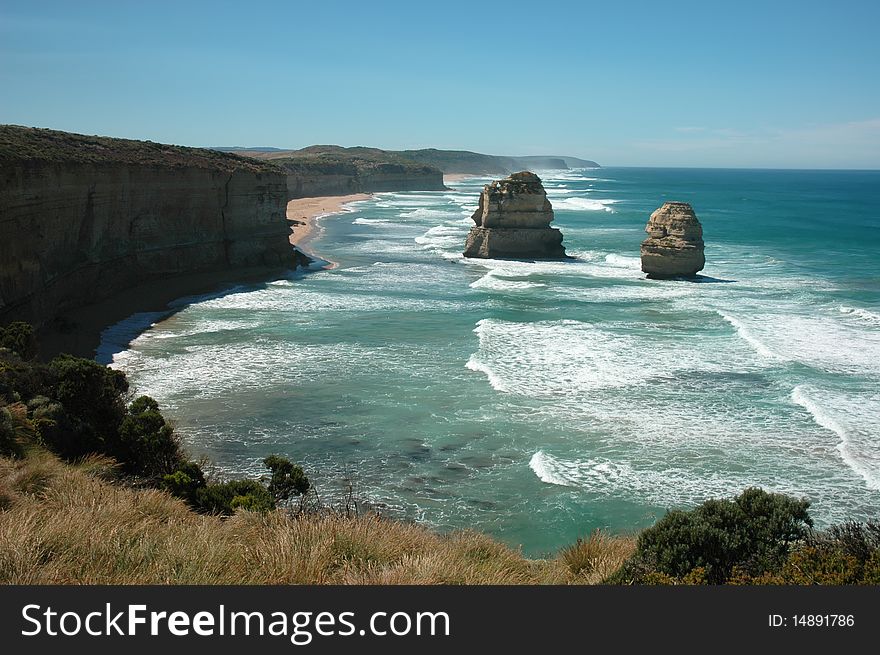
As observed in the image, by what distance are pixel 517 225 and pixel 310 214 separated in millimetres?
38250

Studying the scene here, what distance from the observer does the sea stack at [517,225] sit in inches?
1817

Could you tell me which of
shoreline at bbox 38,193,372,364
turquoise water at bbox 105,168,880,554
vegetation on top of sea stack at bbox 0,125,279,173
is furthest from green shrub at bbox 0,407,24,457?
vegetation on top of sea stack at bbox 0,125,279,173

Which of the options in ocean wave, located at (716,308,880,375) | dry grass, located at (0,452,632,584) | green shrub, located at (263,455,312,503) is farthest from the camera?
ocean wave, located at (716,308,880,375)

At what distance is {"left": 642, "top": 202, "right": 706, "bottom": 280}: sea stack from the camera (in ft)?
131

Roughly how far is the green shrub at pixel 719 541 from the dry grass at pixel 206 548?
0.69 m

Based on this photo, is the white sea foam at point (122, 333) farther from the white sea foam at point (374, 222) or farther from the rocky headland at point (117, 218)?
the white sea foam at point (374, 222)

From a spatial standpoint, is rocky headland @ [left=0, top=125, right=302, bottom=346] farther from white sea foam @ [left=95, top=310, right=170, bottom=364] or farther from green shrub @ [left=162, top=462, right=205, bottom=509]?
green shrub @ [left=162, top=462, right=205, bottom=509]

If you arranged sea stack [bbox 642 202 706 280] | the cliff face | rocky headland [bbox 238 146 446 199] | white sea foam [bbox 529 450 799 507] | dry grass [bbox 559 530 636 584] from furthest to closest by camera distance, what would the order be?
rocky headland [bbox 238 146 446 199] < sea stack [bbox 642 202 706 280] < the cliff face < white sea foam [bbox 529 450 799 507] < dry grass [bbox 559 530 636 584]

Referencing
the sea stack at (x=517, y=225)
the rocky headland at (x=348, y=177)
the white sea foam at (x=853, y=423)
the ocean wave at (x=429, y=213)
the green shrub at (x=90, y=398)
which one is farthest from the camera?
the rocky headland at (x=348, y=177)

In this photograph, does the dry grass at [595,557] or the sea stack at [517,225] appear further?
the sea stack at [517,225]

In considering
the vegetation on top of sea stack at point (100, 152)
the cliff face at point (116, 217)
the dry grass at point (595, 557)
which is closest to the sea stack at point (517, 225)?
the cliff face at point (116, 217)

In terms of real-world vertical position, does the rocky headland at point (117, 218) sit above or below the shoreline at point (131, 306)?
above

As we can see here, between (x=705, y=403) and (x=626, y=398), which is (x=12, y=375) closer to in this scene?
(x=626, y=398)

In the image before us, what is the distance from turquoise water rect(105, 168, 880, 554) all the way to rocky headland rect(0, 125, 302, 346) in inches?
145
